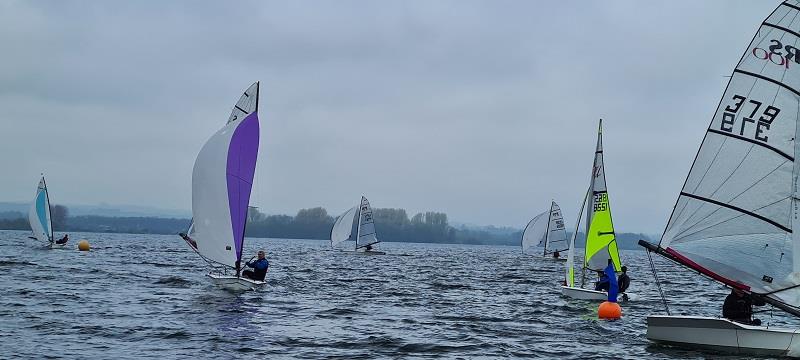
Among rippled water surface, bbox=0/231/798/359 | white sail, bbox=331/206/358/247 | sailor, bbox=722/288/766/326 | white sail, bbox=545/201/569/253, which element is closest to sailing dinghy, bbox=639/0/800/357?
sailor, bbox=722/288/766/326

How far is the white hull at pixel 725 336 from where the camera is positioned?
55.3ft

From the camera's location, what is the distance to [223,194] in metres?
28.4

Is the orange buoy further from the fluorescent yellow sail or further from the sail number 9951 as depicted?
the sail number 9951

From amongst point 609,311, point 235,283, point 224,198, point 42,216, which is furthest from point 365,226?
point 609,311

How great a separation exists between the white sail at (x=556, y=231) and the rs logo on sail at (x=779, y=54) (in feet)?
200

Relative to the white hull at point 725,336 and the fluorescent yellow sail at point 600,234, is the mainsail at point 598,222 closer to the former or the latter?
the fluorescent yellow sail at point 600,234

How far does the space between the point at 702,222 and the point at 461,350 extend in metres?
6.20

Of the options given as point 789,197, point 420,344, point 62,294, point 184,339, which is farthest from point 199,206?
point 789,197

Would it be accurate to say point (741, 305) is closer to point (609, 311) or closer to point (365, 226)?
point (609, 311)

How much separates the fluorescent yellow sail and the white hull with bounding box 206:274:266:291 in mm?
13525

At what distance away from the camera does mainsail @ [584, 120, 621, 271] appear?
3281cm

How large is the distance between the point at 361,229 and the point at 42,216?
31.4 meters

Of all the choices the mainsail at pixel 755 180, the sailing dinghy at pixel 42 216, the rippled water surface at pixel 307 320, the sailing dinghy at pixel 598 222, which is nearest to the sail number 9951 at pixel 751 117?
the mainsail at pixel 755 180

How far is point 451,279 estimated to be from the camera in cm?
4447
